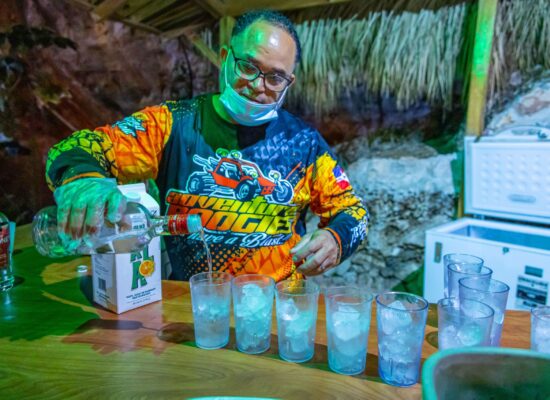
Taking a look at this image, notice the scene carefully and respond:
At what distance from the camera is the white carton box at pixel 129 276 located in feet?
3.48

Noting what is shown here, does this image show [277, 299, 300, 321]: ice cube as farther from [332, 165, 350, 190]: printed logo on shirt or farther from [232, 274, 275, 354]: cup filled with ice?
[332, 165, 350, 190]: printed logo on shirt

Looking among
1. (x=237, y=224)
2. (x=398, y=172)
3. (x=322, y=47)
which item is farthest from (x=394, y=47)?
(x=237, y=224)

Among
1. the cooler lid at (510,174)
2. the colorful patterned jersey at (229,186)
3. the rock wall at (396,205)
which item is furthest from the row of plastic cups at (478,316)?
the rock wall at (396,205)

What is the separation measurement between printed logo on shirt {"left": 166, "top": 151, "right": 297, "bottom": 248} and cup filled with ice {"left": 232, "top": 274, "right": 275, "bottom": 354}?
62 centimetres

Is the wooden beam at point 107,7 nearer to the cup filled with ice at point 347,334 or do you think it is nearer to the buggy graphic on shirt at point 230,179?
the buggy graphic on shirt at point 230,179

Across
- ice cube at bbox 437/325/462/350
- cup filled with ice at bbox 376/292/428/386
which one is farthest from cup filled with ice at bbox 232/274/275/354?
ice cube at bbox 437/325/462/350

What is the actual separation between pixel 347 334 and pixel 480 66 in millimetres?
2416

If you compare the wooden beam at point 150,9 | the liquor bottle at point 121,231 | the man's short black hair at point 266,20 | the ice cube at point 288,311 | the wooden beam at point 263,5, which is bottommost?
the ice cube at point 288,311

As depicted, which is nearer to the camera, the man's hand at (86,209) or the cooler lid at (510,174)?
the man's hand at (86,209)

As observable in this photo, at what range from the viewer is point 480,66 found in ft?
8.43

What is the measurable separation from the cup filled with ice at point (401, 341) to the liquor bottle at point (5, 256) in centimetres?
117

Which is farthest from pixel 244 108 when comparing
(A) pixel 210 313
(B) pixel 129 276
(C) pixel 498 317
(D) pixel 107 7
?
(D) pixel 107 7

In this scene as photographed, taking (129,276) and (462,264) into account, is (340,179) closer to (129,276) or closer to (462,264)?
(462,264)

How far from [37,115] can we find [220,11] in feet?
5.07
